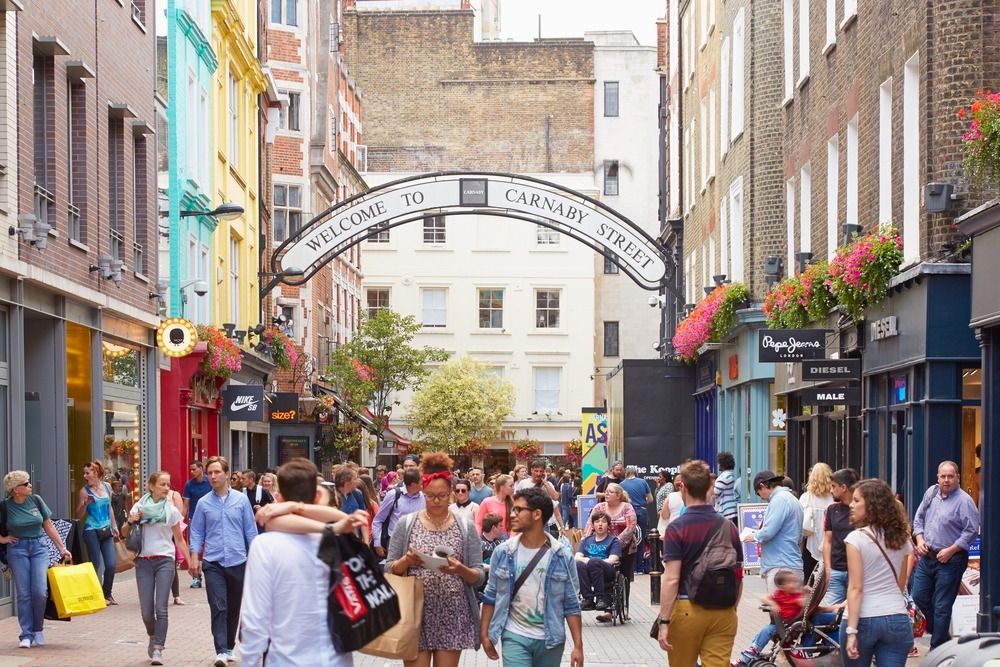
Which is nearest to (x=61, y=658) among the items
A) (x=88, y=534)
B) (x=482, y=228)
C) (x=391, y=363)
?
(x=88, y=534)

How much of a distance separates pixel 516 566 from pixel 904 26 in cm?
1108

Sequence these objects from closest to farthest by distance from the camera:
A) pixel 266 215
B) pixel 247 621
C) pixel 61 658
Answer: pixel 247 621
pixel 61 658
pixel 266 215

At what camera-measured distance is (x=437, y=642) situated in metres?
9.49

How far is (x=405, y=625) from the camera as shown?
9.04 metres

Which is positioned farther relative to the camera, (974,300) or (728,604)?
(974,300)

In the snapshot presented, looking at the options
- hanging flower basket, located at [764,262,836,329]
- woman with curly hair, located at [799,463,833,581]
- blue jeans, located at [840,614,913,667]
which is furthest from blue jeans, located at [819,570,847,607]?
hanging flower basket, located at [764,262,836,329]

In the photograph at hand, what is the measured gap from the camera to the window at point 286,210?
49781 millimetres

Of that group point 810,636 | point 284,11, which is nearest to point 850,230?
point 810,636

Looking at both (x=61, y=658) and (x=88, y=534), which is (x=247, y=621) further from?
(x=88, y=534)

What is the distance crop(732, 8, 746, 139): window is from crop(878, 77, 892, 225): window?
1093cm

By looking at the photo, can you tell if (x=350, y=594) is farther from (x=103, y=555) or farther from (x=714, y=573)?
(x=103, y=555)

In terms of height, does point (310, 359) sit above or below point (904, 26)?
below

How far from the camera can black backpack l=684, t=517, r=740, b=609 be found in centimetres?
945

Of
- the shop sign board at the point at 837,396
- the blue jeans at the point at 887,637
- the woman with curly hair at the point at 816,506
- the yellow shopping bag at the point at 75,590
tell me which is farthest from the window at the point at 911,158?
the yellow shopping bag at the point at 75,590
